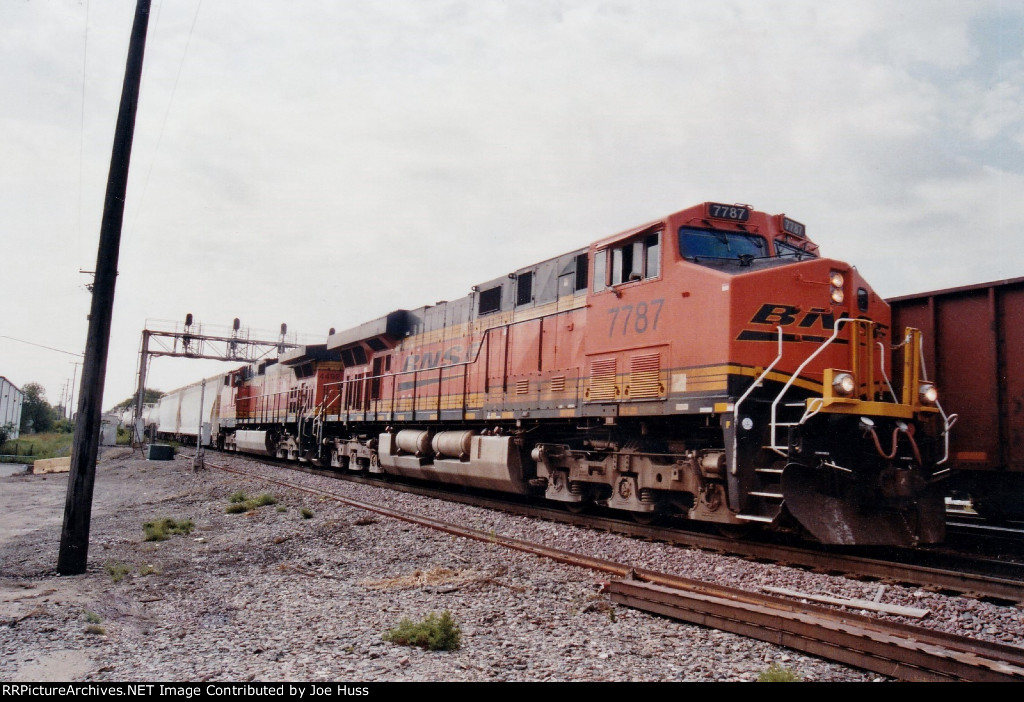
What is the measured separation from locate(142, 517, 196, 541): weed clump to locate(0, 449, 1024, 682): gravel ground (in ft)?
0.63

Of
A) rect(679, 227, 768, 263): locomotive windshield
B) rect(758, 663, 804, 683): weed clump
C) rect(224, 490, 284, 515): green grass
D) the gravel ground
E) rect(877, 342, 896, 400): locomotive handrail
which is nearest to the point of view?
rect(758, 663, 804, 683): weed clump

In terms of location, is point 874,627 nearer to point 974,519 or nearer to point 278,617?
point 278,617

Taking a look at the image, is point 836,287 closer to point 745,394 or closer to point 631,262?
point 745,394

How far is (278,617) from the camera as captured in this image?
5.18m

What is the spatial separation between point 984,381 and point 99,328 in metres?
10.3

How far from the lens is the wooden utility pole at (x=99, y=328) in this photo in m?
7.10

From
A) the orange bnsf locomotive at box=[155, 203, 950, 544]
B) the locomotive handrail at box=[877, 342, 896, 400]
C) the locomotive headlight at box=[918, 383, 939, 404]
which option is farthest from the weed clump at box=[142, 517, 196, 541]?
the locomotive headlight at box=[918, 383, 939, 404]

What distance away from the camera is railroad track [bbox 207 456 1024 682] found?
3693 millimetres

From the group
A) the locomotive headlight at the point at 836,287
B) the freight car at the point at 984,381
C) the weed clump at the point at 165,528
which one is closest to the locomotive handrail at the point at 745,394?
the locomotive headlight at the point at 836,287

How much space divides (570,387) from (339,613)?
208 inches

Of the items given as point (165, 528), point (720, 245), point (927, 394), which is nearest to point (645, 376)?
point (720, 245)

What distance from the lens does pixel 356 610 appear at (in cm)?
536

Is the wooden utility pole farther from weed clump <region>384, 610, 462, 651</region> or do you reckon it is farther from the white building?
the white building

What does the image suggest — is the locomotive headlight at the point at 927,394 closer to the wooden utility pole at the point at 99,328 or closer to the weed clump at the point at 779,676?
the weed clump at the point at 779,676
